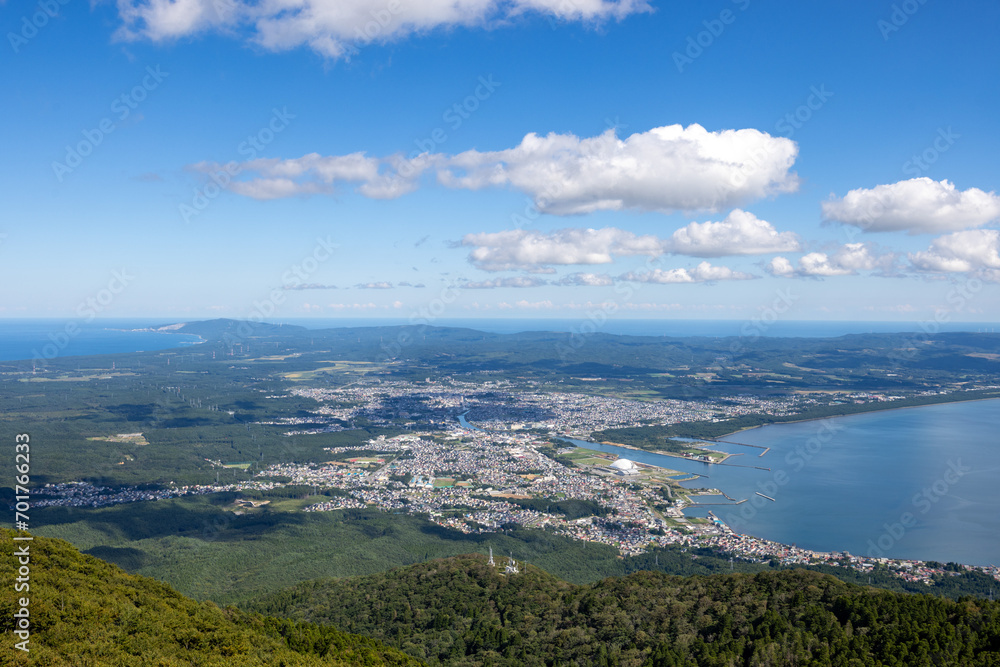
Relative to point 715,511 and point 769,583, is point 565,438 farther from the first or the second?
point 769,583

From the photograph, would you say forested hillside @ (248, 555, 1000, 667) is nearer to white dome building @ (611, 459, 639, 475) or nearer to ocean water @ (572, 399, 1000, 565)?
ocean water @ (572, 399, 1000, 565)

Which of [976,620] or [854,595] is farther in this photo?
[854,595]

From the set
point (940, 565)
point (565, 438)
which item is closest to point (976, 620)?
point (940, 565)
